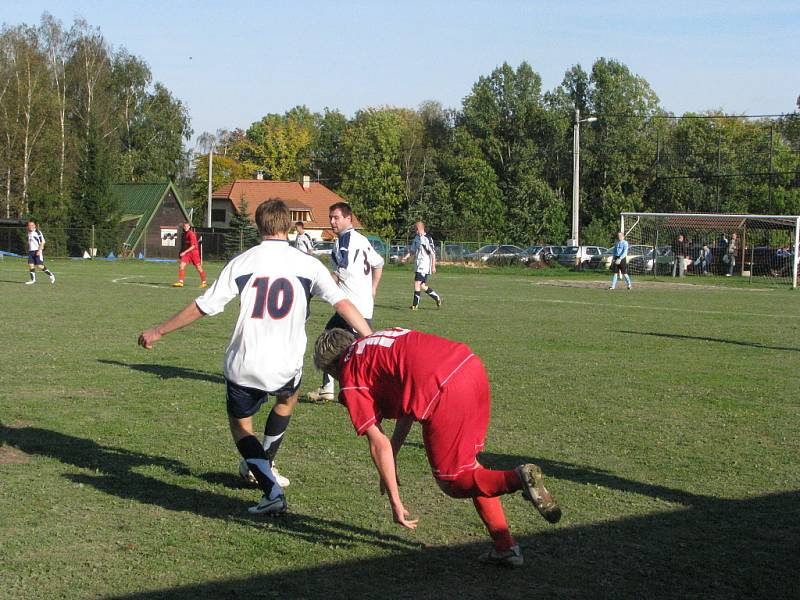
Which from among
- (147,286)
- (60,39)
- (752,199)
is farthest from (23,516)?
Result: (60,39)

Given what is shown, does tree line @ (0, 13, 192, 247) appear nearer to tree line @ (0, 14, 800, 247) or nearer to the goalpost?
tree line @ (0, 14, 800, 247)

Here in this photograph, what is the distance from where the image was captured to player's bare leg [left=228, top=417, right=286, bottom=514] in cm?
564

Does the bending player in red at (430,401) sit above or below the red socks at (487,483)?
above

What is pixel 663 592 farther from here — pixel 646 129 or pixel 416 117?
pixel 416 117

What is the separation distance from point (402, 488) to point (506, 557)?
5.32ft

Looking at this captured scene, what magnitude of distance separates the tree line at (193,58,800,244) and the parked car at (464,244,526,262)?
5457mm

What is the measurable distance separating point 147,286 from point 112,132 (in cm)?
4634

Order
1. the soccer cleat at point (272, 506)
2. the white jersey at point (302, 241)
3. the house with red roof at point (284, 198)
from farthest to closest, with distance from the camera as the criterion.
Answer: the house with red roof at point (284, 198), the white jersey at point (302, 241), the soccer cleat at point (272, 506)

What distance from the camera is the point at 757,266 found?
42.9 m

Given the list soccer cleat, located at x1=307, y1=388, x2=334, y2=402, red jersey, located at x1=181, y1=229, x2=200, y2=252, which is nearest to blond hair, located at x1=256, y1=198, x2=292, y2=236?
soccer cleat, located at x1=307, y1=388, x2=334, y2=402

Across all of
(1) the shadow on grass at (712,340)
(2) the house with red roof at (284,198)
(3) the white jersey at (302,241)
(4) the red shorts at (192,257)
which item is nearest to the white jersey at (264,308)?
(1) the shadow on grass at (712,340)

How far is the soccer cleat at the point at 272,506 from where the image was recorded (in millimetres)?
5625

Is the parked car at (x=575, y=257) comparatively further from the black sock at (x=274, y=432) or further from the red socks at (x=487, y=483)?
the red socks at (x=487, y=483)

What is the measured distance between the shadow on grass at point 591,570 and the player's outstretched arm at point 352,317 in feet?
4.19
